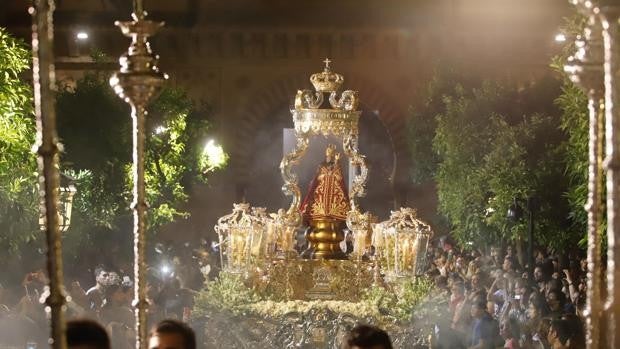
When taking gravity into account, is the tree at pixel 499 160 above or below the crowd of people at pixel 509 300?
above

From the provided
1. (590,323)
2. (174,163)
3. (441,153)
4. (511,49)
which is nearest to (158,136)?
(174,163)

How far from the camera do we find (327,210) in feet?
50.1

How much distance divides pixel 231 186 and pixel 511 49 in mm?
7467

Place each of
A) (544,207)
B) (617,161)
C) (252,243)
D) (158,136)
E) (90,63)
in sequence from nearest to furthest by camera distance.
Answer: (617,161) < (252,243) < (544,207) < (158,136) < (90,63)

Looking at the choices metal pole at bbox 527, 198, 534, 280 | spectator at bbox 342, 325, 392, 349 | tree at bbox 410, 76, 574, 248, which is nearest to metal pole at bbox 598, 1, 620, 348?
spectator at bbox 342, 325, 392, 349

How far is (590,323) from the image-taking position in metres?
5.15

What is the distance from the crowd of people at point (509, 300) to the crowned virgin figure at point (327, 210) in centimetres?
140

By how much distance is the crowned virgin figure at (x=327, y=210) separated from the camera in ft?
49.7

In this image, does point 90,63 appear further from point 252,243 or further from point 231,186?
point 252,243

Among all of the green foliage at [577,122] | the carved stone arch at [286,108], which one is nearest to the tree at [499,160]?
the carved stone arch at [286,108]

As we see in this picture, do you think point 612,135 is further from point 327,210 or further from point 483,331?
point 327,210

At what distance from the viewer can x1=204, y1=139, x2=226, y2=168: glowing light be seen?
91.6ft

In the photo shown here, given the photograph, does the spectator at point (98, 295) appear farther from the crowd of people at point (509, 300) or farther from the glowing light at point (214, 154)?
the glowing light at point (214, 154)

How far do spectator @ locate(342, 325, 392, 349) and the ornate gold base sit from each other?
8.88 meters
